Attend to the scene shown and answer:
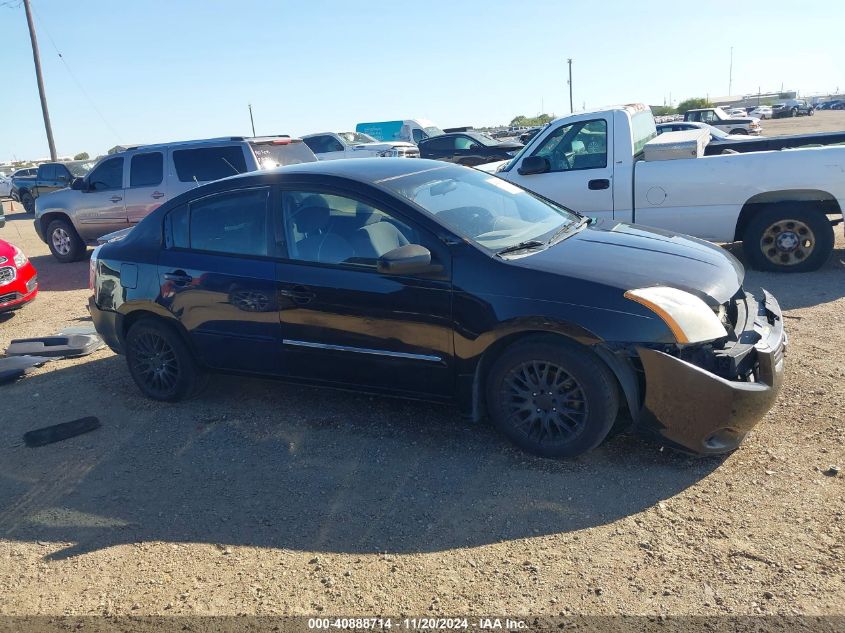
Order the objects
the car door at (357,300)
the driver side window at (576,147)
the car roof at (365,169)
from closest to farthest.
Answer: the car door at (357,300)
the car roof at (365,169)
the driver side window at (576,147)

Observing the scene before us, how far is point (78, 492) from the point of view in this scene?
420 cm

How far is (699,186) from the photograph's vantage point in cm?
793

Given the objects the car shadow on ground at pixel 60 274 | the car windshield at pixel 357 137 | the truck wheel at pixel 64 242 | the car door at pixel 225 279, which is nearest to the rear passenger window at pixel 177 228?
the car door at pixel 225 279

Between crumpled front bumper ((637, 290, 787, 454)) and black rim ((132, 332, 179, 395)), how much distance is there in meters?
3.35

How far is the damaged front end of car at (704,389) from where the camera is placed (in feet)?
11.9

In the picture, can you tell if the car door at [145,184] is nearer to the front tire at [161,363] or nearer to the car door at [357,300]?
the front tire at [161,363]

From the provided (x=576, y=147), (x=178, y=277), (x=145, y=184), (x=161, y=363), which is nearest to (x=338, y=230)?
(x=178, y=277)

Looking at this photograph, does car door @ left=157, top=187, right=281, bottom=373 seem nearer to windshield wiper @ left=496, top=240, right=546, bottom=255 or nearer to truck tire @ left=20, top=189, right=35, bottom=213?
windshield wiper @ left=496, top=240, right=546, bottom=255

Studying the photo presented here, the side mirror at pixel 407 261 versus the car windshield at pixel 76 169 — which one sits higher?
the car windshield at pixel 76 169

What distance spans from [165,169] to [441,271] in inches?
322

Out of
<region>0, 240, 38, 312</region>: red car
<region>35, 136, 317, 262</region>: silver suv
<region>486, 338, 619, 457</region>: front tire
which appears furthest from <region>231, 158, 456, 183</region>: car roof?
<region>0, 240, 38, 312</region>: red car

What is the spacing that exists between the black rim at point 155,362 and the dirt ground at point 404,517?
0.79 ft

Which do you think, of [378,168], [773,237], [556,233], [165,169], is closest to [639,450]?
[556,233]

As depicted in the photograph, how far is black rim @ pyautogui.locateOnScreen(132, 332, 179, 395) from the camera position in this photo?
5.29 metres
